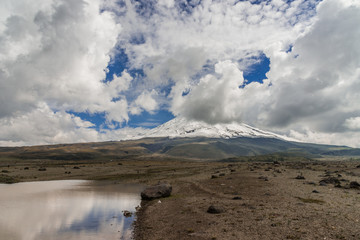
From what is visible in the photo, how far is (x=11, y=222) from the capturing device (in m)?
22.6

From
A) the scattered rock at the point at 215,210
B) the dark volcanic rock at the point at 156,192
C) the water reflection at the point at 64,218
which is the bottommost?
the water reflection at the point at 64,218

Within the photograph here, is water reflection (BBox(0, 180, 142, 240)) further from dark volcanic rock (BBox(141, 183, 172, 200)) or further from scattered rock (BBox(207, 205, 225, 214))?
scattered rock (BBox(207, 205, 225, 214))

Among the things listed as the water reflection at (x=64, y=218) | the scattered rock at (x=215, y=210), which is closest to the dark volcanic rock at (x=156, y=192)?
the water reflection at (x=64, y=218)

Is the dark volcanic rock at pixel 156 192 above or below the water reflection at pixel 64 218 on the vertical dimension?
above

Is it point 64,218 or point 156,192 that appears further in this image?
point 156,192

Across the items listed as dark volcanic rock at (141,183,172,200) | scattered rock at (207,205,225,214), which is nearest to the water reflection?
dark volcanic rock at (141,183,172,200)

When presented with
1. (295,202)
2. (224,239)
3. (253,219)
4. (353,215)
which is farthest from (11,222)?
(353,215)

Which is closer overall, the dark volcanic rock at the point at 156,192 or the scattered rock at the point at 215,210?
the scattered rock at the point at 215,210

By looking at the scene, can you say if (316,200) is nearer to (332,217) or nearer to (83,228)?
(332,217)

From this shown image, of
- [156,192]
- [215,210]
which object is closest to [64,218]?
[156,192]

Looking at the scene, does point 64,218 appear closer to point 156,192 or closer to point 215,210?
point 156,192

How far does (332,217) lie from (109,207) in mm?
26305

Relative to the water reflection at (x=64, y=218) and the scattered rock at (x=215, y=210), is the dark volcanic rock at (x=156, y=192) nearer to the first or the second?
the water reflection at (x=64, y=218)

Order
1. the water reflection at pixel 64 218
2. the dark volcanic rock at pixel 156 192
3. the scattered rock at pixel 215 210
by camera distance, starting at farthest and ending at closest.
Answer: the dark volcanic rock at pixel 156 192, the scattered rock at pixel 215 210, the water reflection at pixel 64 218
